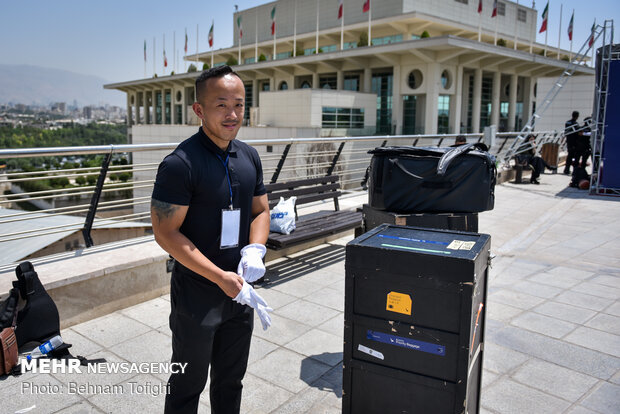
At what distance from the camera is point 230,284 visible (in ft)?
7.32

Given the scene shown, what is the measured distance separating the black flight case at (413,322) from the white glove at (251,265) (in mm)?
469

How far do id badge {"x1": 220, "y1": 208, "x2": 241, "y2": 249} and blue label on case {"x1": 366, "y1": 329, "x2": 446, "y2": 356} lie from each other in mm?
857

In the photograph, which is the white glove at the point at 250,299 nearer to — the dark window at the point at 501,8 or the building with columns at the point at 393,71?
the building with columns at the point at 393,71

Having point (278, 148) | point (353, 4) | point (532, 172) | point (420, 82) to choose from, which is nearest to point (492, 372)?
point (532, 172)

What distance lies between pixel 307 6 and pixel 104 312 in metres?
62.3

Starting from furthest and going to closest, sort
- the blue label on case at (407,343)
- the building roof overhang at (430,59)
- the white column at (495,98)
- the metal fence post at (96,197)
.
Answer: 1. the white column at (495,98)
2. the building roof overhang at (430,59)
3. the metal fence post at (96,197)
4. the blue label on case at (407,343)

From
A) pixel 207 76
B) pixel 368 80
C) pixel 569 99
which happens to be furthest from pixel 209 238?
pixel 368 80

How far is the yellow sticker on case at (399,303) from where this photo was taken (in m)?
2.36

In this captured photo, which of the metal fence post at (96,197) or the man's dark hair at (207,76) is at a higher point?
the man's dark hair at (207,76)

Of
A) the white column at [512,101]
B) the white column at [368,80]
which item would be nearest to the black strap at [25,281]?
the white column at [368,80]

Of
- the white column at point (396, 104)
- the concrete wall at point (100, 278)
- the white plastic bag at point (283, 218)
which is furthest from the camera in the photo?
the white column at point (396, 104)

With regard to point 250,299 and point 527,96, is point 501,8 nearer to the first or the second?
point 527,96

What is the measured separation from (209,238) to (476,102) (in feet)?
165

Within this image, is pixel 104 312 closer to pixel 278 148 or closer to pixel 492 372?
pixel 492 372
